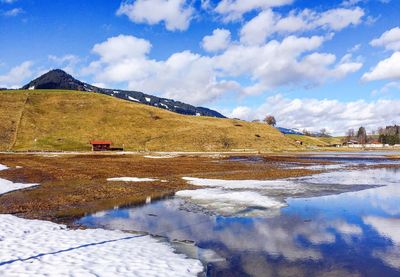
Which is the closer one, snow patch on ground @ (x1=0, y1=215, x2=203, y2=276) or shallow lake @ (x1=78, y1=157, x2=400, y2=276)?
snow patch on ground @ (x1=0, y1=215, x2=203, y2=276)

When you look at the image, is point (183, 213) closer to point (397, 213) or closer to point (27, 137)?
point (397, 213)

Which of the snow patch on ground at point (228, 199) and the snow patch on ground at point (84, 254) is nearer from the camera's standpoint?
the snow patch on ground at point (84, 254)

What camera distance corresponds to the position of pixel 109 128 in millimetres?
163875

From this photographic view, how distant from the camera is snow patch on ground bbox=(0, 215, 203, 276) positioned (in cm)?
1168

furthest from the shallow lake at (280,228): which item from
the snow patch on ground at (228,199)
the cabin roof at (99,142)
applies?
the cabin roof at (99,142)

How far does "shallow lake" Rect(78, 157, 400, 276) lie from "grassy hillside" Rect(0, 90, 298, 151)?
398 feet

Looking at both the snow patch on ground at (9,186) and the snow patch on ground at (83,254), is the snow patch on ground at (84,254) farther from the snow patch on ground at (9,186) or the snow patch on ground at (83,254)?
the snow patch on ground at (9,186)

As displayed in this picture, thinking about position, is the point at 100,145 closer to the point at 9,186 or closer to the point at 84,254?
the point at 9,186

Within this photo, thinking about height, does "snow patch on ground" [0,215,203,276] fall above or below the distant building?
below

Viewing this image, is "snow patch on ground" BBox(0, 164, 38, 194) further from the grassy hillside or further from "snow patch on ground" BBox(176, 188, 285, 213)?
the grassy hillside

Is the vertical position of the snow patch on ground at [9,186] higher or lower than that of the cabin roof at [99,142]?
lower

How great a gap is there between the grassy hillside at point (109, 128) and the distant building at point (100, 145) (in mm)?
6322

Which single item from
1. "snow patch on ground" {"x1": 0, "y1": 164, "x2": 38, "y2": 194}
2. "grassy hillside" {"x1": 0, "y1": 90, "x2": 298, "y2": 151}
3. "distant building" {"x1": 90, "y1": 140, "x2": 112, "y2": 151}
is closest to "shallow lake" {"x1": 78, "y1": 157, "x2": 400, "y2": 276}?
"snow patch on ground" {"x1": 0, "y1": 164, "x2": 38, "y2": 194}

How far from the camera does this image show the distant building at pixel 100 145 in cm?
13938
